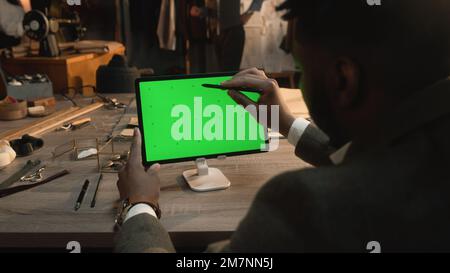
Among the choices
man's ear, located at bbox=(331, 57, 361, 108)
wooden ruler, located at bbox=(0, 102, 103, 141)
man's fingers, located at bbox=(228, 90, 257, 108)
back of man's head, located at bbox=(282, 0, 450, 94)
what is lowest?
wooden ruler, located at bbox=(0, 102, 103, 141)

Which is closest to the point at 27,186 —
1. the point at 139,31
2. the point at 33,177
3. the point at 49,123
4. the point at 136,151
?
the point at 33,177

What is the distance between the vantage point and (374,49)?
20.7 inches

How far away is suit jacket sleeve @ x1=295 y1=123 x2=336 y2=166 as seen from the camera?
3.87 ft

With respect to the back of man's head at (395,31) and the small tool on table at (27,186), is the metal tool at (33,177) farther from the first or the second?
the back of man's head at (395,31)

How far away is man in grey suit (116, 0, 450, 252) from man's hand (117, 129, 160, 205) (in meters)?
0.40

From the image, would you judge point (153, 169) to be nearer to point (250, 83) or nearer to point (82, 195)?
point (82, 195)

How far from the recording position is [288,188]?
1.71 ft

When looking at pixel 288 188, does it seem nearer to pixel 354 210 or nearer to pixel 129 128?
pixel 354 210

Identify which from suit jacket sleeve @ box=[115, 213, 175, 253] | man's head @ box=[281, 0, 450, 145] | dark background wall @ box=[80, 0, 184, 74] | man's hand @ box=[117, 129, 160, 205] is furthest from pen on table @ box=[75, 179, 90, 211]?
dark background wall @ box=[80, 0, 184, 74]

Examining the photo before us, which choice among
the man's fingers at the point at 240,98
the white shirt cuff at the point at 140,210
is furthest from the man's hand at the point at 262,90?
the white shirt cuff at the point at 140,210

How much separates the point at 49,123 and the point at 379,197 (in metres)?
1.42

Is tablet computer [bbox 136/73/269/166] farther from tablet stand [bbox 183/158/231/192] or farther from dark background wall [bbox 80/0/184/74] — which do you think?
dark background wall [bbox 80/0/184/74]

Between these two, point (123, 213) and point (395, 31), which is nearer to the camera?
point (395, 31)
